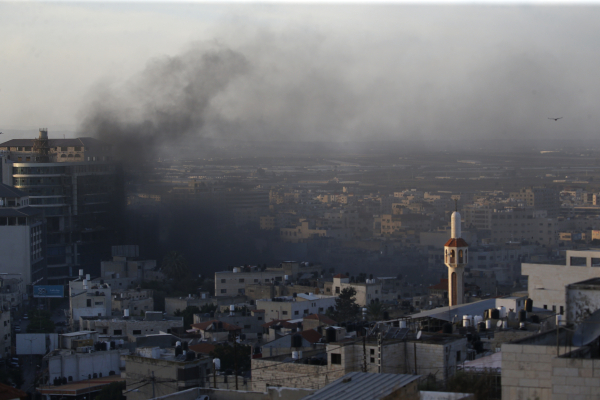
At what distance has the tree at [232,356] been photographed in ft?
58.0

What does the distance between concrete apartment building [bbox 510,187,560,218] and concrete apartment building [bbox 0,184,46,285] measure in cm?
4824

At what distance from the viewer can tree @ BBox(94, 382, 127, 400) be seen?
57.3ft

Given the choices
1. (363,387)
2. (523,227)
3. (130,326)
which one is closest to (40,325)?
(130,326)

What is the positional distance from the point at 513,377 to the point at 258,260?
54.8 metres

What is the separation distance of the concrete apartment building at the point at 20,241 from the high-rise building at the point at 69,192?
9.66ft

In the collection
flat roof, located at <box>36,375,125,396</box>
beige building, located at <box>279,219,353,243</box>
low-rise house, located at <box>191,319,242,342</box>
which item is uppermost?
beige building, located at <box>279,219,353,243</box>

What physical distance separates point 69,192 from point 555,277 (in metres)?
36.0

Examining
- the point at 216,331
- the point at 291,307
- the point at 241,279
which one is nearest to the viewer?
the point at 216,331

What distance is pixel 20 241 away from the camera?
43.5 meters

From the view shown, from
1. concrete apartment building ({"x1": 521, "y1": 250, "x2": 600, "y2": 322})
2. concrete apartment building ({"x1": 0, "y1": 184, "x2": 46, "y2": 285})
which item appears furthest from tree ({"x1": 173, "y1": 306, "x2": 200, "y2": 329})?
concrete apartment building ({"x1": 0, "y1": 184, "x2": 46, "y2": 285})

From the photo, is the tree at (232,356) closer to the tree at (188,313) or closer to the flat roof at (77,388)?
the flat roof at (77,388)

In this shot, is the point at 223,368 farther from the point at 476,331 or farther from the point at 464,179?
the point at 464,179

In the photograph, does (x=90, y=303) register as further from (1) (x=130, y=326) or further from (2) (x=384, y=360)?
(2) (x=384, y=360)

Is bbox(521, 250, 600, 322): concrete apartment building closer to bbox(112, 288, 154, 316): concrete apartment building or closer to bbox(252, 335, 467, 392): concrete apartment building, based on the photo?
bbox(252, 335, 467, 392): concrete apartment building
